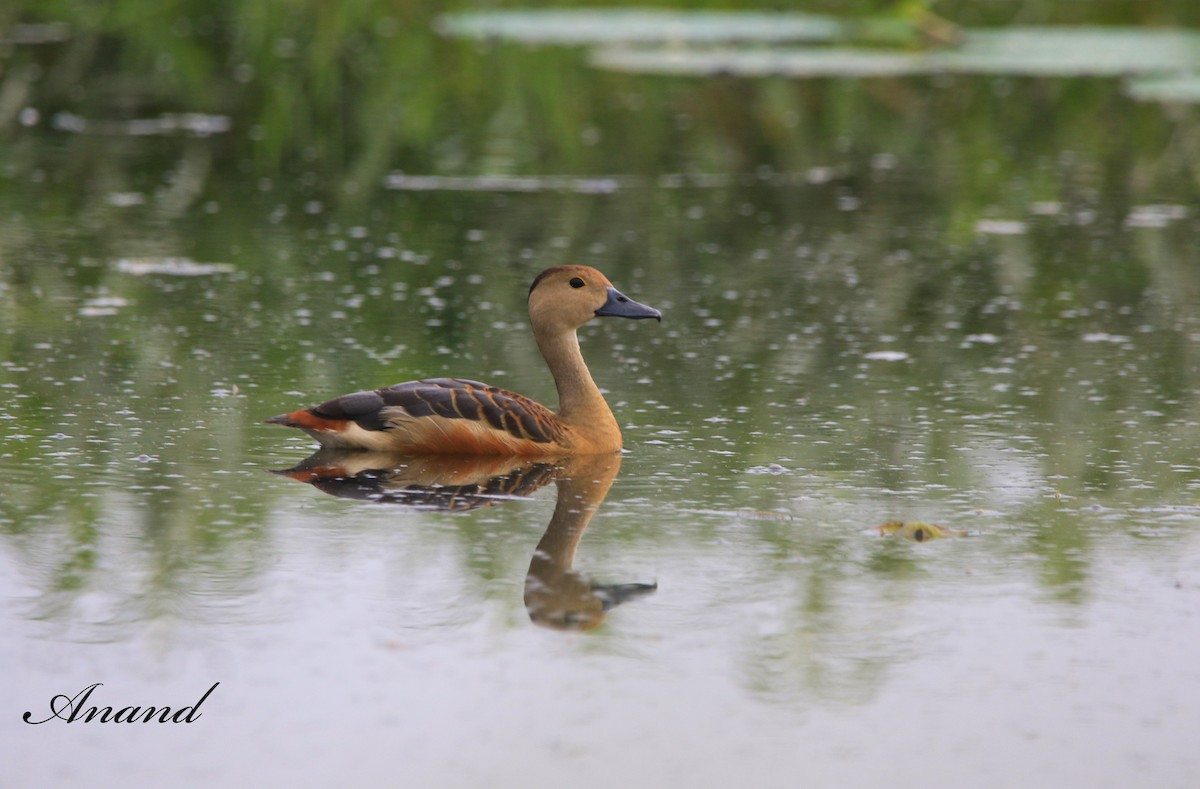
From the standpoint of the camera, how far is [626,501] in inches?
229

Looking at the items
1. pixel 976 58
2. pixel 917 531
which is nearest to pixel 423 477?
pixel 917 531

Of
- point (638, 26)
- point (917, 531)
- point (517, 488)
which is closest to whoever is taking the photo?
point (917, 531)

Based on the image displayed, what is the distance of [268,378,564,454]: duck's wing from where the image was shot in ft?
20.6

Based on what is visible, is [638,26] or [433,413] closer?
[433,413]

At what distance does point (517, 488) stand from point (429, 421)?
1.45ft

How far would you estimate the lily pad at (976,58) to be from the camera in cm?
1593

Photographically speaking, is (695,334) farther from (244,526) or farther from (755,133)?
(755,133)

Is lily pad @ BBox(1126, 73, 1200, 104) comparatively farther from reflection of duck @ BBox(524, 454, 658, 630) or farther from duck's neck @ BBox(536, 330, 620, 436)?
reflection of duck @ BBox(524, 454, 658, 630)

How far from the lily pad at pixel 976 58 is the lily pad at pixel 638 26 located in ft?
0.66

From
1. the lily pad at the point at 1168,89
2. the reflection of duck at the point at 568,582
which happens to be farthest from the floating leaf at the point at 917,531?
the lily pad at the point at 1168,89

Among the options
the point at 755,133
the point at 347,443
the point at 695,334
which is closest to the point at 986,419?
the point at 695,334

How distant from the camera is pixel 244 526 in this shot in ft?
17.8

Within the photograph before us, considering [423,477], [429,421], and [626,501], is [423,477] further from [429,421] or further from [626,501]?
[626,501]

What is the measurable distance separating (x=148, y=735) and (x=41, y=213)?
7.18m
